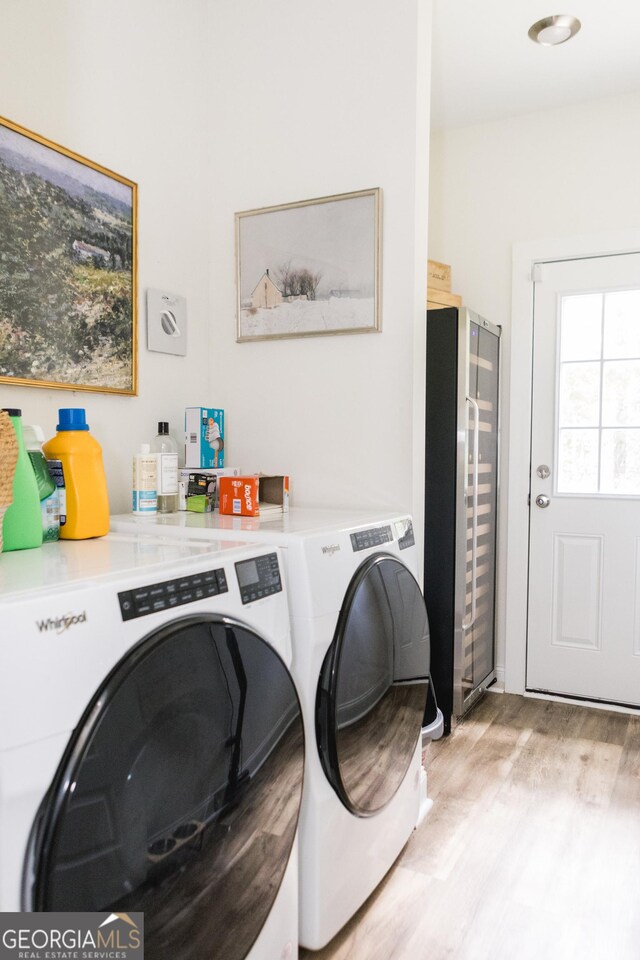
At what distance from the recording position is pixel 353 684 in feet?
4.72

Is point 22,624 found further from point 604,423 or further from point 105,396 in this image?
point 604,423

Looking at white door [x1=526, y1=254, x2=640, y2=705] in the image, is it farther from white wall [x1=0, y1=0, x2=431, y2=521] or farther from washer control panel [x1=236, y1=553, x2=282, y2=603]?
washer control panel [x1=236, y1=553, x2=282, y2=603]

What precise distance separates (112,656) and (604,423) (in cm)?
256

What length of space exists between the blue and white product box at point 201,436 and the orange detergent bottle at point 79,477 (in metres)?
0.55

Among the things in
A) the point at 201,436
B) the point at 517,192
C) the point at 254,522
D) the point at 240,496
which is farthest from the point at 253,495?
the point at 517,192

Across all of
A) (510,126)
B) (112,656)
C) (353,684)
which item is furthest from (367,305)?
(510,126)

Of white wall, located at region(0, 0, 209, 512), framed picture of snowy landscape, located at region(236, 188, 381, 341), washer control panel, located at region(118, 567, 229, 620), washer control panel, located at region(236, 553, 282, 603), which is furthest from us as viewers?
framed picture of snowy landscape, located at region(236, 188, 381, 341)

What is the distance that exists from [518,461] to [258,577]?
84.2 inches

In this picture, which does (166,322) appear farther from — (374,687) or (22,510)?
(374,687)

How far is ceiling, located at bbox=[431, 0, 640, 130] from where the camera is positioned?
230 cm

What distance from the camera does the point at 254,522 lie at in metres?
1.64

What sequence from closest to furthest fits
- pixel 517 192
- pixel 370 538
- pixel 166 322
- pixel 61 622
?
pixel 61 622 < pixel 370 538 < pixel 166 322 < pixel 517 192

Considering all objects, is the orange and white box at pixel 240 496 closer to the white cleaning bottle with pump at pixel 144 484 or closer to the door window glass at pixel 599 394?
the white cleaning bottle with pump at pixel 144 484

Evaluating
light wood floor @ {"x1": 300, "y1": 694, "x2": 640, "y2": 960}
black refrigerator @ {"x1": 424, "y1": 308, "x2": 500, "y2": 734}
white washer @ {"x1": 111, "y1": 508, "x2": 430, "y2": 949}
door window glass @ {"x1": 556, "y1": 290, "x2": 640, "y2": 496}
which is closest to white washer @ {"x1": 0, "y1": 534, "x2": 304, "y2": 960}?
white washer @ {"x1": 111, "y1": 508, "x2": 430, "y2": 949}
